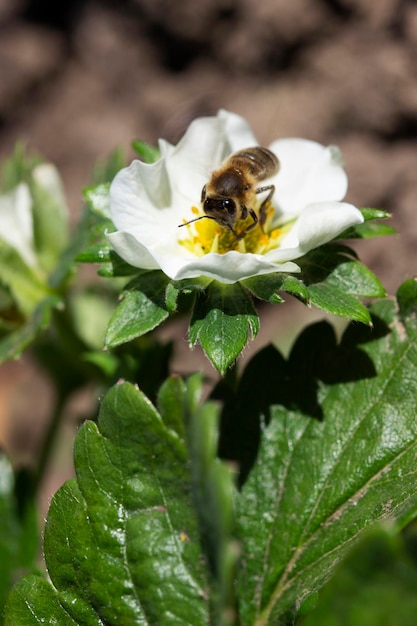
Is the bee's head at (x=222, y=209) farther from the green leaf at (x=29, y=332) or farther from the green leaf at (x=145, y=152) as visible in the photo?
the green leaf at (x=29, y=332)

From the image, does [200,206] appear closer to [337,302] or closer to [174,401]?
[337,302]

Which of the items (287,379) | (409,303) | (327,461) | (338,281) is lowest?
(327,461)

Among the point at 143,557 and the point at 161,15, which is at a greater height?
the point at 161,15

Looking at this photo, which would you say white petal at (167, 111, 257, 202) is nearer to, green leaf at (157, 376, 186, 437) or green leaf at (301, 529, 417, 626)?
green leaf at (157, 376, 186, 437)

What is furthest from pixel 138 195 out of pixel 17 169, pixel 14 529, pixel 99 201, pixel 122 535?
pixel 14 529

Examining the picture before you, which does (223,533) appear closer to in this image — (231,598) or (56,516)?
(231,598)

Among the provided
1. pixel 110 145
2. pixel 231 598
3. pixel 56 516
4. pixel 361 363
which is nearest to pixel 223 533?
pixel 231 598
